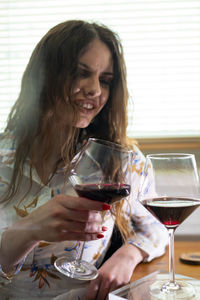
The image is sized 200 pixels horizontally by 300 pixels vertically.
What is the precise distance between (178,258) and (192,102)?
461mm

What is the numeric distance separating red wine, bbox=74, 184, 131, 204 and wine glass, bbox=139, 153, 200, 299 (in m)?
0.03

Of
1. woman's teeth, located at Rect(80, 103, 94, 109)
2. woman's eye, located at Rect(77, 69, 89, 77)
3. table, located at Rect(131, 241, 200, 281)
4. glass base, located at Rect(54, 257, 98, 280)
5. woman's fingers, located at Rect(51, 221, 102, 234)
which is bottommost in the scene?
table, located at Rect(131, 241, 200, 281)

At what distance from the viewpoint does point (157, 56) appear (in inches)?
35.9

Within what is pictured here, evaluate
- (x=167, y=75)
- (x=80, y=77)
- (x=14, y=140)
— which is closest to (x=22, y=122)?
(x=14, y=140)

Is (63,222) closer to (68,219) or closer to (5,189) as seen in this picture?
(68,219)

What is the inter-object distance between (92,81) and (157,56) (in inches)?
10.7

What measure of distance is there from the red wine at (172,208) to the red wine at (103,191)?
0.14 feet

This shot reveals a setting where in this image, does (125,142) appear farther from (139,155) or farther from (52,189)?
(52,189)

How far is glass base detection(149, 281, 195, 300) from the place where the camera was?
391 millimetres

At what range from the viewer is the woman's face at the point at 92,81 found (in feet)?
2.33

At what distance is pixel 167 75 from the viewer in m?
0.91

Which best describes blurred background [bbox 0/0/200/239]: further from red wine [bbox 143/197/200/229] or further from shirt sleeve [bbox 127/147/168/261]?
red wine [bbox 143/197/200/229]

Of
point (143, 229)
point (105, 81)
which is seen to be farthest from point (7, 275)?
point (105, 81)

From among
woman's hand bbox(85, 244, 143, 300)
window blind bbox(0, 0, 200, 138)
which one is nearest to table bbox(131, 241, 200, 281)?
woman's hand bbox(85, 244, 143, 300)
